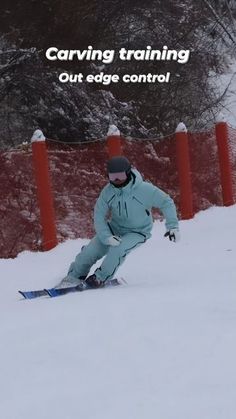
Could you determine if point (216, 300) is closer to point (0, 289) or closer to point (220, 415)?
point (220, 415)

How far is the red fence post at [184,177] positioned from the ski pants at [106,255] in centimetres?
403

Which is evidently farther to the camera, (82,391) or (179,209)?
(179,209)

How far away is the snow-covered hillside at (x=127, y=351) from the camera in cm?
288

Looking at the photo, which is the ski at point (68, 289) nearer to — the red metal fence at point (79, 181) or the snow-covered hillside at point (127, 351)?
the snow-covered hillside at point (127, 351)

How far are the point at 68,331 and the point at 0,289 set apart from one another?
9.49ft

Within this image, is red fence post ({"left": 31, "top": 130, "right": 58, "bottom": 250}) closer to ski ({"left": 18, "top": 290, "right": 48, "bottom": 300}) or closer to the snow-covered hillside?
the snow-covered hillside

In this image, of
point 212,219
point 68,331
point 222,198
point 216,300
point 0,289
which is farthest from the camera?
point 222,198

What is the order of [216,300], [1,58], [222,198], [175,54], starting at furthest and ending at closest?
[175,54] → [1,58] → [222,198] → [216,300]

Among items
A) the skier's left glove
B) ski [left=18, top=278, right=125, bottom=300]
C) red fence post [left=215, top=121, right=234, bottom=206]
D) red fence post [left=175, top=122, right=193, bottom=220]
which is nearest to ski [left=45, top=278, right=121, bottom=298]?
ski [left=18, top=278, right=125, bottom=300]

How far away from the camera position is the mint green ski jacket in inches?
242

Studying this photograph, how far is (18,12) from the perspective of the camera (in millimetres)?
13078

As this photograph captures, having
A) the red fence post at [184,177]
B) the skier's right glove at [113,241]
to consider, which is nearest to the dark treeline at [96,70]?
the red fence post at [184,177]

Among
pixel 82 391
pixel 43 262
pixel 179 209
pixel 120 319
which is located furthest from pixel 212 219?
pixel 82 391

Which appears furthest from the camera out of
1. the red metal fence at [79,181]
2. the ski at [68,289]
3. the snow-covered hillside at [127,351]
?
the red metal fence at [79,181]
